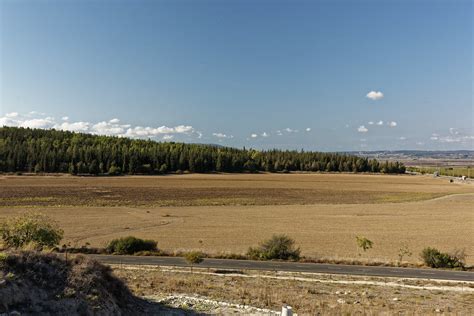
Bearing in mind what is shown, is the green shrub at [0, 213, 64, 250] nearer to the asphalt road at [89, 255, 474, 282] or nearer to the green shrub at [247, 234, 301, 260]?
the asphalt road at [89, 255, 474, 282]

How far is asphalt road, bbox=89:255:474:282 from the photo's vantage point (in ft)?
111

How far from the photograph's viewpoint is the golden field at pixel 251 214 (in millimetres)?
50438

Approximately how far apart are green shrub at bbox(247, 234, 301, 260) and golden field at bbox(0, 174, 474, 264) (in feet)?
8.56

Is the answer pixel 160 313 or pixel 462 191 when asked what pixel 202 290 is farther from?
pixel 462 191

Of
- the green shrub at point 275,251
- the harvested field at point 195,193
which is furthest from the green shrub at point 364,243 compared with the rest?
the harvested field at point 195,193

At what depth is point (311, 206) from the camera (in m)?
87.7

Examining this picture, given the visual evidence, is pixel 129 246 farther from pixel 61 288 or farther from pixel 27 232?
pixel 61 288

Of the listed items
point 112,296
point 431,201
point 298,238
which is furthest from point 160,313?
point 431,201

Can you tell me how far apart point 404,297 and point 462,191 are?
119 m

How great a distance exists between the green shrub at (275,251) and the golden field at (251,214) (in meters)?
2.61

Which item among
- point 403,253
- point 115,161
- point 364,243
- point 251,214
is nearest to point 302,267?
point 364,243

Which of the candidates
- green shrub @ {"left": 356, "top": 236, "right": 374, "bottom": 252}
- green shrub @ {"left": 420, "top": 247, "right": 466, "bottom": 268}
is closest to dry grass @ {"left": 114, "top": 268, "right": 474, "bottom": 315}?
green shrub @ {"left": 420, "top": 247, "right": 466, "bottom": 268}

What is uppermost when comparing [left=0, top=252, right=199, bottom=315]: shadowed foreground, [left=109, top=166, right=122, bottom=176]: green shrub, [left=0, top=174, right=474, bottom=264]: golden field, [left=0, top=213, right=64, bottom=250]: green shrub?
[left=0, top=252, right=199, bottom=315]: shadowed foreground

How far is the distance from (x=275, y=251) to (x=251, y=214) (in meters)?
32.7
